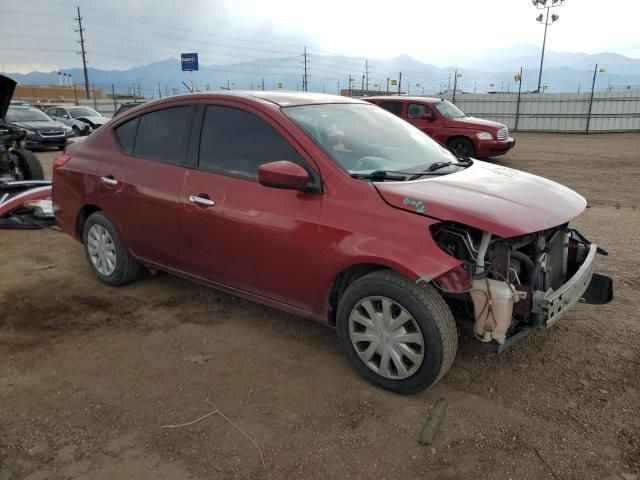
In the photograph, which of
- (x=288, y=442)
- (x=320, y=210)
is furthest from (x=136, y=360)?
(x=320, y=210)

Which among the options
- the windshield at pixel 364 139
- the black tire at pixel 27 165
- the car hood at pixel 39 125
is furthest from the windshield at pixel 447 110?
the car hood at pixel 39 125

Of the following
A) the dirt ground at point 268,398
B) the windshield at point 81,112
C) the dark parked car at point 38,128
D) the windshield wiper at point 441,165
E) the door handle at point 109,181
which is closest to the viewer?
the dirt ground at point 268,398

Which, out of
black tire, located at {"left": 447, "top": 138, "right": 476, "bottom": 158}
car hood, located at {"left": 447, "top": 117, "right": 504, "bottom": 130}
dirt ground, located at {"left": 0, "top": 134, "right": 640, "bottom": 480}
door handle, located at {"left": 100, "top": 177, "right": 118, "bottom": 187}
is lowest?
dirt ground, located at {"left": 0, "top": 134, "right": 640, "bottom": 480}

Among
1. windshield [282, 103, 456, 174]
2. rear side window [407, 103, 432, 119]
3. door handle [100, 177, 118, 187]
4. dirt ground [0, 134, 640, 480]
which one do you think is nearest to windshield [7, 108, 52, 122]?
rear side window [407, 103, 432, 119]

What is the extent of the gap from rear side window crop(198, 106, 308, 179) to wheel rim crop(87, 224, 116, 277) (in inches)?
55.0

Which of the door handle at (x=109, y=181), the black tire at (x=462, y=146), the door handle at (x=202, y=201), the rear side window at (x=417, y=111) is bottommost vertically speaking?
the black tire at (x=462, y=146)

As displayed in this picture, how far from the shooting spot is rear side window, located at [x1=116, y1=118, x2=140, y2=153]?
428 centimetres

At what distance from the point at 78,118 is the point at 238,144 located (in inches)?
758

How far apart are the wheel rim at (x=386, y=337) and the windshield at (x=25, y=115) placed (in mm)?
17541

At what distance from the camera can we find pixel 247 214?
3.35m

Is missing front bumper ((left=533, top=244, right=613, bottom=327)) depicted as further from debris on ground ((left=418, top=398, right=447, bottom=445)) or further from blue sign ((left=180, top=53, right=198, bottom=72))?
blue sign ((left=180, top=53, right=198, bottom=72))

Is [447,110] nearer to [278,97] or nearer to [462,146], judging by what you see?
[462,146]

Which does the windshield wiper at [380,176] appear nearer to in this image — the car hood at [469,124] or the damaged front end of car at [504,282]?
the damaged front end of car at [504,282]

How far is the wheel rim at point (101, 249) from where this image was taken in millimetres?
4508
